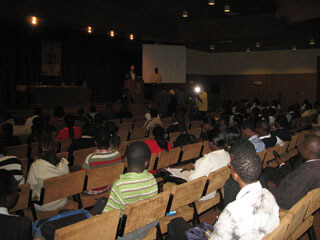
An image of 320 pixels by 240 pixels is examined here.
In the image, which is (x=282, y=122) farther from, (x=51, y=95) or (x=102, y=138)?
(x=51, y=95)

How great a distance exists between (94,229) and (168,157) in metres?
2.49

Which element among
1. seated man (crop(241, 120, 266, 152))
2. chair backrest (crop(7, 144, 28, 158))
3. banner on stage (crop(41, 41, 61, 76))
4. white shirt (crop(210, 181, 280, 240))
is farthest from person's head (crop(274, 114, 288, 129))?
banner on stage (crop(41, 41, 61, 76))

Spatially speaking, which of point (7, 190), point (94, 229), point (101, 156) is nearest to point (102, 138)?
point (101, 156)

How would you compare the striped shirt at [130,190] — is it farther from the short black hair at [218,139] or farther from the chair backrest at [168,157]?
the chair backrest at [168,157]

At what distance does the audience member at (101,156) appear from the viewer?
3.47 metres

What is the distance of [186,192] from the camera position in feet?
8.84

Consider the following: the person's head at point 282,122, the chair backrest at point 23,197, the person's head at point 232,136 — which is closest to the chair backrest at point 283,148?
the person's head at point 282,122

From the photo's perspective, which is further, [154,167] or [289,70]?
[289,70]

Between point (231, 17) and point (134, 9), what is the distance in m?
4.01

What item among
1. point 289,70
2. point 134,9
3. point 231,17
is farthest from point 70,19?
point 289,70

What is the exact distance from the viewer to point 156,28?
43.5 feet

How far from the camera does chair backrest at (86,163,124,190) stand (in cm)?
320

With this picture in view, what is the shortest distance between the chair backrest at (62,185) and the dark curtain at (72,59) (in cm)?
1104

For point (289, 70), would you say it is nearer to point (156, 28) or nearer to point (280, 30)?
point (280, 30)
